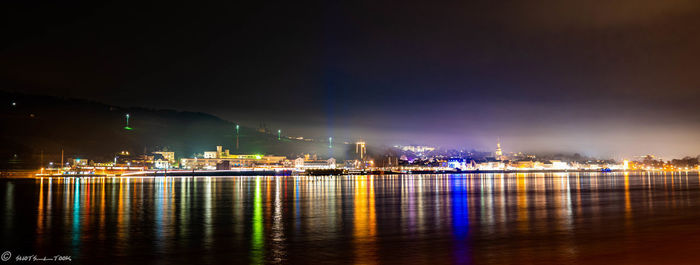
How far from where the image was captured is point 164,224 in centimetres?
1775

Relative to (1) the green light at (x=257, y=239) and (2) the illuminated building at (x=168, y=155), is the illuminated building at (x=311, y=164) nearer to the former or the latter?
(2) the illuminated building at (x=168, y=155)

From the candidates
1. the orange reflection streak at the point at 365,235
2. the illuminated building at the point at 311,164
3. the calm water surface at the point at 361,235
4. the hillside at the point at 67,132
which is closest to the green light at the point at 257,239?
the calm water surface at the point at 361,235

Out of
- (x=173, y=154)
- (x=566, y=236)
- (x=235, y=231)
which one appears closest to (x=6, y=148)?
(x=173, y=154)

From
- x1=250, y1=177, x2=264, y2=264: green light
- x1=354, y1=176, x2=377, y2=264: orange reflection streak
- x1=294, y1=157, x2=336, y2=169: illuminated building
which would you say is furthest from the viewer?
x1=294, y1=157, x2=336, y2=169: illuminated building

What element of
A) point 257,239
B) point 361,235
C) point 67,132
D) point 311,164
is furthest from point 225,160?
point 257,239

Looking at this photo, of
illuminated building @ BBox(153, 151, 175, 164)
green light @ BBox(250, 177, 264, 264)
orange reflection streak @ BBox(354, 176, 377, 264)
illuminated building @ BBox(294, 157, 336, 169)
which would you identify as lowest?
orange reflection streak @ BBox(354, 176, 377, 264)

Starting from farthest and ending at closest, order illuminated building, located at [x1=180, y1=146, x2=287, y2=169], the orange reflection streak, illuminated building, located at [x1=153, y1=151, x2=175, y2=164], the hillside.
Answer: illuminated building, located at [x1=180, y1=146, x2=287, y2=169] → illuminated building, located at [x1=153, y1=151, x2=175, y2=164] → the hillside → the orange reflection streak

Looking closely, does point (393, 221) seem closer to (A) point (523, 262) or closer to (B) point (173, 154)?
(A) point (523, 262)

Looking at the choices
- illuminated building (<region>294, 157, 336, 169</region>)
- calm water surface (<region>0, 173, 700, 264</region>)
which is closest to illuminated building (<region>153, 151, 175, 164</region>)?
illuminated building (<region>294, 157, 336, 169</region>)

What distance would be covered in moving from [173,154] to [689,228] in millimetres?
175738

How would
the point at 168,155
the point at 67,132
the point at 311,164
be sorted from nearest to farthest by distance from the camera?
the point at 67,132
the point at 168,155
the point at 311,164

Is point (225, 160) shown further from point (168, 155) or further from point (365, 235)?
point (365, 235)

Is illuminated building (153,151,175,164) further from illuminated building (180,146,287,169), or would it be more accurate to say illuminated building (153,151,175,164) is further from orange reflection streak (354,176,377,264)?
orange reflection streak (354,176,377,264)

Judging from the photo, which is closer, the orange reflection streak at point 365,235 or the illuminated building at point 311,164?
the orange reflection streak at point 365,235
